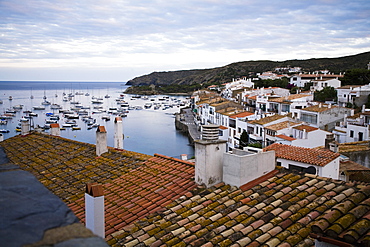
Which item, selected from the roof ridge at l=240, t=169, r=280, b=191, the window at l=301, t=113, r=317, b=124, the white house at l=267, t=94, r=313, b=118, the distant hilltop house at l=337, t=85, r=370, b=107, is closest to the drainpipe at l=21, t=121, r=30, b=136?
→ the roof ridge at l=240, t=169, r=280, b=191

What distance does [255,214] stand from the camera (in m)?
5.24

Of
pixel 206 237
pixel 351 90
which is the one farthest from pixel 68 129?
pixel 206 237

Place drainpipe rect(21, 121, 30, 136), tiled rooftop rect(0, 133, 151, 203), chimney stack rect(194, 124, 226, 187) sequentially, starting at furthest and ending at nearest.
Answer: drainpipe rect(21, 121, 30, 136) → tiled rooftop rect(0, 133, 151, 203) → chimney stack rect(194, 124, 226, 187)

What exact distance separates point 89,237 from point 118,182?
6.87 meters

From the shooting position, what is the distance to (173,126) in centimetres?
6294

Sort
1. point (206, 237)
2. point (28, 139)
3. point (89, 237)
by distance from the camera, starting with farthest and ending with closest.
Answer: point (28, 139) → point (206, 237) → point (89, 237)

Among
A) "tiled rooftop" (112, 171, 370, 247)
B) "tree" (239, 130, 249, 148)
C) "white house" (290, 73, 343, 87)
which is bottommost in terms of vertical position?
"tree" (239, 130, 249, 148)

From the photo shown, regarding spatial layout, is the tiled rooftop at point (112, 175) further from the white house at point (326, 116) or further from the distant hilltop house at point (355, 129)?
the white house at point (326, 116)

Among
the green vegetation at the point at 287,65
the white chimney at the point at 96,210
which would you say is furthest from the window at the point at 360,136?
the white chimney at the point at 96,210

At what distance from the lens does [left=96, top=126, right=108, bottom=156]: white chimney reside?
10.2m

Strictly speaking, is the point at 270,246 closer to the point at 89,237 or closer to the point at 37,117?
the point at 89,237

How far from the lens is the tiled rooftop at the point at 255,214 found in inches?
182

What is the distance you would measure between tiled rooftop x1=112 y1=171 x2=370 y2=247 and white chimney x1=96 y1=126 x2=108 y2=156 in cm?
474

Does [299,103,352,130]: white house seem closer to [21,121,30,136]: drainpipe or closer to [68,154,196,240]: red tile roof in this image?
[21,121,30,136]: drainpipe
